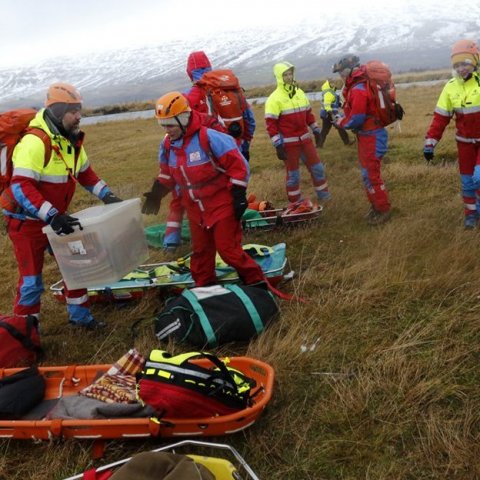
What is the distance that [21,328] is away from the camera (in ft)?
13.2

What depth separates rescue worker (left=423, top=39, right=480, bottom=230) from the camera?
200 inches

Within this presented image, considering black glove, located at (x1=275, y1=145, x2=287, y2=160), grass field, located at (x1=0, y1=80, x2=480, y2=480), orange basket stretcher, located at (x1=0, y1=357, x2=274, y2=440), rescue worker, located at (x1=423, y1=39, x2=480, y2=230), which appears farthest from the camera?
black glove, located at (x1=275, y1=145, x2=287, y2=160)

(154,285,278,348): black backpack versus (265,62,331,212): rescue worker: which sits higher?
(265,62,331,212): rescue worker

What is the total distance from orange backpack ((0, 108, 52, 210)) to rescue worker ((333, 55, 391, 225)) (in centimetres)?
378

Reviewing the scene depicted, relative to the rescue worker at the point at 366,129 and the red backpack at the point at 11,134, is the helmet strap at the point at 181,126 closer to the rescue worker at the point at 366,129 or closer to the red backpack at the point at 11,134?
the red backpack at the point at 11,134

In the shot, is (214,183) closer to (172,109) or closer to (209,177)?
(209,177)

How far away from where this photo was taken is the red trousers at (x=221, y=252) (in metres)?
4.43

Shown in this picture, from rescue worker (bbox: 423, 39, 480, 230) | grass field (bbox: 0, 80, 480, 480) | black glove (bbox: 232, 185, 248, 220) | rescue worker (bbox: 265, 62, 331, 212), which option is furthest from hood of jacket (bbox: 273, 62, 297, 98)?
black glove (bbox: 232, 185, 248, 220)

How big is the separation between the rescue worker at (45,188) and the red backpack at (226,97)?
2.50 m

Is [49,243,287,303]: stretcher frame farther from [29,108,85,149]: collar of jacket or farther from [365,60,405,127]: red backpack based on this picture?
[365,60,405,127]: red backpack

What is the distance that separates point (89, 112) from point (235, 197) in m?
51.8

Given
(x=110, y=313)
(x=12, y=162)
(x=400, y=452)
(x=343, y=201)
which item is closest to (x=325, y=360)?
(x=400, y=452)

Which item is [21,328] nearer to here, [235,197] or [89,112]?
[235,197]

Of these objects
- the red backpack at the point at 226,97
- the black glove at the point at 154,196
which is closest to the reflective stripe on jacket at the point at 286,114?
the red backpack at the point at 226,97
